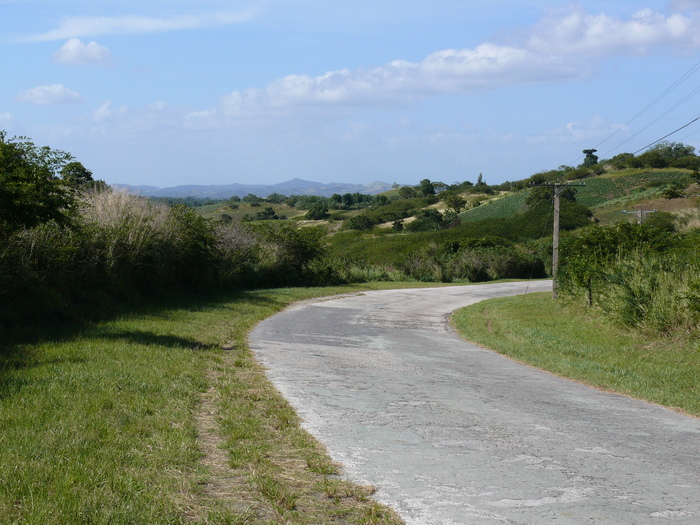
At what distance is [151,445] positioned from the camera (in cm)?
642

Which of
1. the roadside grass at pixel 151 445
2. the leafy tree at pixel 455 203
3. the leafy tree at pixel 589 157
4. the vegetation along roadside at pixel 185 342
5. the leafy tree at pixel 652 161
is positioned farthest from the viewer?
the leafy tree at pixel 589 157

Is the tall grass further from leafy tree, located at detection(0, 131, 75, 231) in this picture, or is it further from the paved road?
leafy tree, located at detection(0, 131, 75, 231)

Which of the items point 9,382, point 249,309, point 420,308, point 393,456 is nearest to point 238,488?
point 393,456

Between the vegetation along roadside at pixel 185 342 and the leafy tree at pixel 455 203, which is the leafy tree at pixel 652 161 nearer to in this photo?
the leafy tree at pixel 455 203

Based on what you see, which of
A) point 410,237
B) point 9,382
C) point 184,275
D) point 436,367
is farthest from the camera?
point 410,237

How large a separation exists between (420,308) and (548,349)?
12561 mm

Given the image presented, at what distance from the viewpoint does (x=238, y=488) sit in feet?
18.2

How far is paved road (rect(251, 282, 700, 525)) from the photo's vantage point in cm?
543

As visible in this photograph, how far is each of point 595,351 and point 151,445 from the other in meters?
12.9

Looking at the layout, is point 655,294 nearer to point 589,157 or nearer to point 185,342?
point 185,342

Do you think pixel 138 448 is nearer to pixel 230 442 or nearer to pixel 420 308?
pixel 230 442

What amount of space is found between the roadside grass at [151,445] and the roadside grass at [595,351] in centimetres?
630

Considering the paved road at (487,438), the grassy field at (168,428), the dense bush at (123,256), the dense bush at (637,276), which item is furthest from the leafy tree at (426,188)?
the paved road at (487,438)

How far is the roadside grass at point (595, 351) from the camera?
12.0 m
